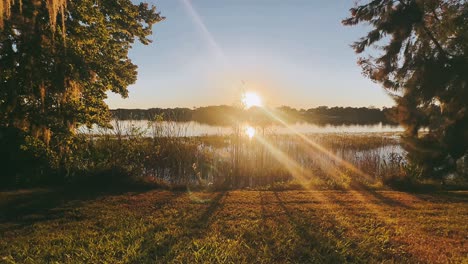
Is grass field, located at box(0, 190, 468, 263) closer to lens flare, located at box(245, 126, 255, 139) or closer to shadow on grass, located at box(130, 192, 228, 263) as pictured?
shadow on grass, located at box(130, 192, 228, 263)

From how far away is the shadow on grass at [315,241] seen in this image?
4.76 m

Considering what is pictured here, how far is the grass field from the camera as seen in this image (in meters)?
4.85

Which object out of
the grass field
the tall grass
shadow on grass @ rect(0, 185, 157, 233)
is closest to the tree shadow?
the grass field

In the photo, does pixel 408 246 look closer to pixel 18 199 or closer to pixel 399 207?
pixel 399 207

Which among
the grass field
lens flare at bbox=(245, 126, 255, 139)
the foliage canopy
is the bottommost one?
the grass field

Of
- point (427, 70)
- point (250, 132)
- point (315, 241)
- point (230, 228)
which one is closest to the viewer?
point (315, 241)

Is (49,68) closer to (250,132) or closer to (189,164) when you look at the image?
(189,164)

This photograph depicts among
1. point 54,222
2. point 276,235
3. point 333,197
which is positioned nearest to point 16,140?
point 54,222

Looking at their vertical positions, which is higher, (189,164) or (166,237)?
(189,164)

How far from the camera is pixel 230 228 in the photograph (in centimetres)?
603

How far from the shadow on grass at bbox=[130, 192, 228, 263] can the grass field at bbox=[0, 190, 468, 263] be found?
15 mm

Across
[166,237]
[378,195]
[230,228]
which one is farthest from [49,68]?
[378,195]

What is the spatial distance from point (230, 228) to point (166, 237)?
1177 millimetres

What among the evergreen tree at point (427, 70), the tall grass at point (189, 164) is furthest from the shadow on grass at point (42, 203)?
the evergreen tree at point (427, 70)
